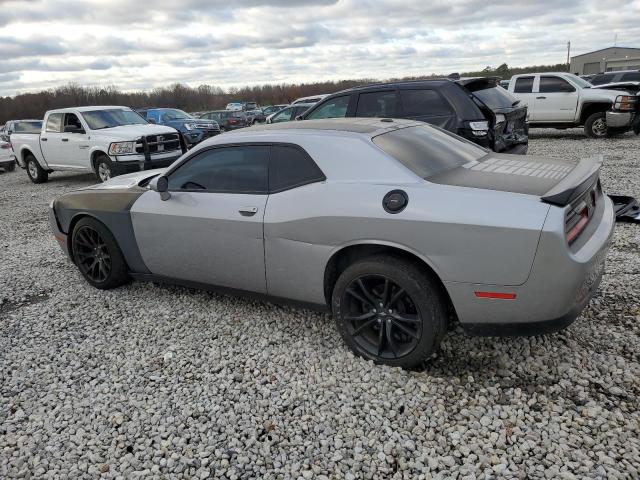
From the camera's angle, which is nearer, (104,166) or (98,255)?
(98,255)

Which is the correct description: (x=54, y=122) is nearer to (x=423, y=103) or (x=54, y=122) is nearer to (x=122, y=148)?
(x=122, y=148)

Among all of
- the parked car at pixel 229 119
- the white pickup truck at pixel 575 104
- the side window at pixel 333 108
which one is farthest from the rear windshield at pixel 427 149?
the parked car at pixel 229 119

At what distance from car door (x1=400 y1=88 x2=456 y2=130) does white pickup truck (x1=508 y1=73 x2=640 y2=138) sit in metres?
6.66

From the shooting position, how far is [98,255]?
15.0 feet

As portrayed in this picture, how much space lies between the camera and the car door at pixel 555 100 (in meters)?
13.1

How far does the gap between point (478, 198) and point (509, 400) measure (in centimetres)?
117

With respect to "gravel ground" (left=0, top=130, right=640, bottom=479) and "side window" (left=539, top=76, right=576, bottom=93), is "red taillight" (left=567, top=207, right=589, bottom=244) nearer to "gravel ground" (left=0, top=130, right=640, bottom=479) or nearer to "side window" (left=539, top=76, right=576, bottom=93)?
"gravel ground" (left=0, top=130, right=640, bottom=479)

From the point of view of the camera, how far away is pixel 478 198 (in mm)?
2678

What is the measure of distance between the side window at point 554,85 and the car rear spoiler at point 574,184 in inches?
442

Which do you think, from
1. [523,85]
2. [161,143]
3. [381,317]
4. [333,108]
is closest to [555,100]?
[523,85]

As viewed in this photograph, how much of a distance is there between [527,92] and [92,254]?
507 inches

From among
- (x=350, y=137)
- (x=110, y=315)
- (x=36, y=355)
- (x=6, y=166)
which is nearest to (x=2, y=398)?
(x=36, y=355)

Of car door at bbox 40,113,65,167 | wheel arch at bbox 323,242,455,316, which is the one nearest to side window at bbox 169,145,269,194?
wheel arch at bbox 323,242,455,316

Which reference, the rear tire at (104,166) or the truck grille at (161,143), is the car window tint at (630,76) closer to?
the truck grille at (161,143)
